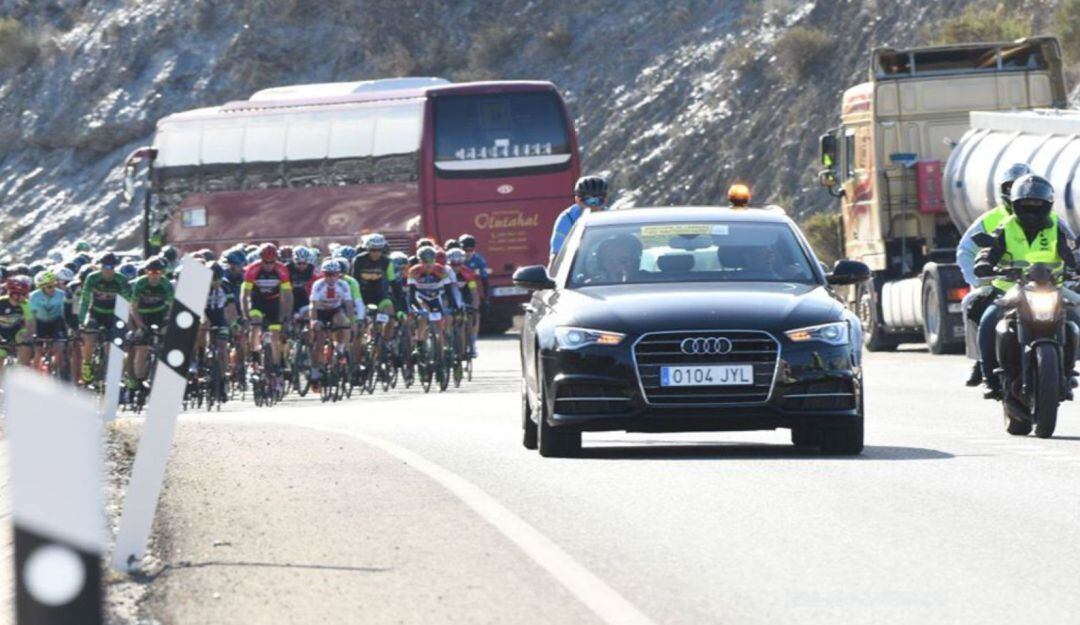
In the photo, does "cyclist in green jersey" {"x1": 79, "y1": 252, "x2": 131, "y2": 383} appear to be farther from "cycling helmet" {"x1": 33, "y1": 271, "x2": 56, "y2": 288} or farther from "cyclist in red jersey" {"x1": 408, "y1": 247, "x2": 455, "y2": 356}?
"cyclist in red jersey" {"x1": 408, "y1": 247, "x2": 455, "y2": 356}

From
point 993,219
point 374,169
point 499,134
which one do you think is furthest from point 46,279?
point 993,219

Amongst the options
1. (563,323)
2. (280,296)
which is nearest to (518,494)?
(563,323)

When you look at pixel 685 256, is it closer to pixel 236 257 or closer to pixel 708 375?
pixel 708 375

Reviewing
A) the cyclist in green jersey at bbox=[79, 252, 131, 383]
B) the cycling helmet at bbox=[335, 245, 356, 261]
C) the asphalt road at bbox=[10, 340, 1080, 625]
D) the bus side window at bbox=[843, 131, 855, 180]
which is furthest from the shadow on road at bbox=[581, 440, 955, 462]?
the bus side window at bbox=[843, 131, 855, 180]

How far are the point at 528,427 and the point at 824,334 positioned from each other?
7.82 ft

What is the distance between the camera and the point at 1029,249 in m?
15.8

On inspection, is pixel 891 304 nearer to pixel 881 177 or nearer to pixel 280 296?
pixel 881 177

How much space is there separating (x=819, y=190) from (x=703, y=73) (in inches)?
279

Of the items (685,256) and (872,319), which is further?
(872,319)

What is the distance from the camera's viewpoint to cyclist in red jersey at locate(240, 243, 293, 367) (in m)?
28.8

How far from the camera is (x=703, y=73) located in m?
62.7

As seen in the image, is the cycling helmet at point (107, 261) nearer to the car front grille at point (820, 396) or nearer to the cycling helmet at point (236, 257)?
the cycling helmet at point (236, 257)

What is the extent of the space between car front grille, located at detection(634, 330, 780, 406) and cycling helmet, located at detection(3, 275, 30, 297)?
19626mm

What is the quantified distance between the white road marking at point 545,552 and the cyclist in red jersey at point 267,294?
45.5 feet
